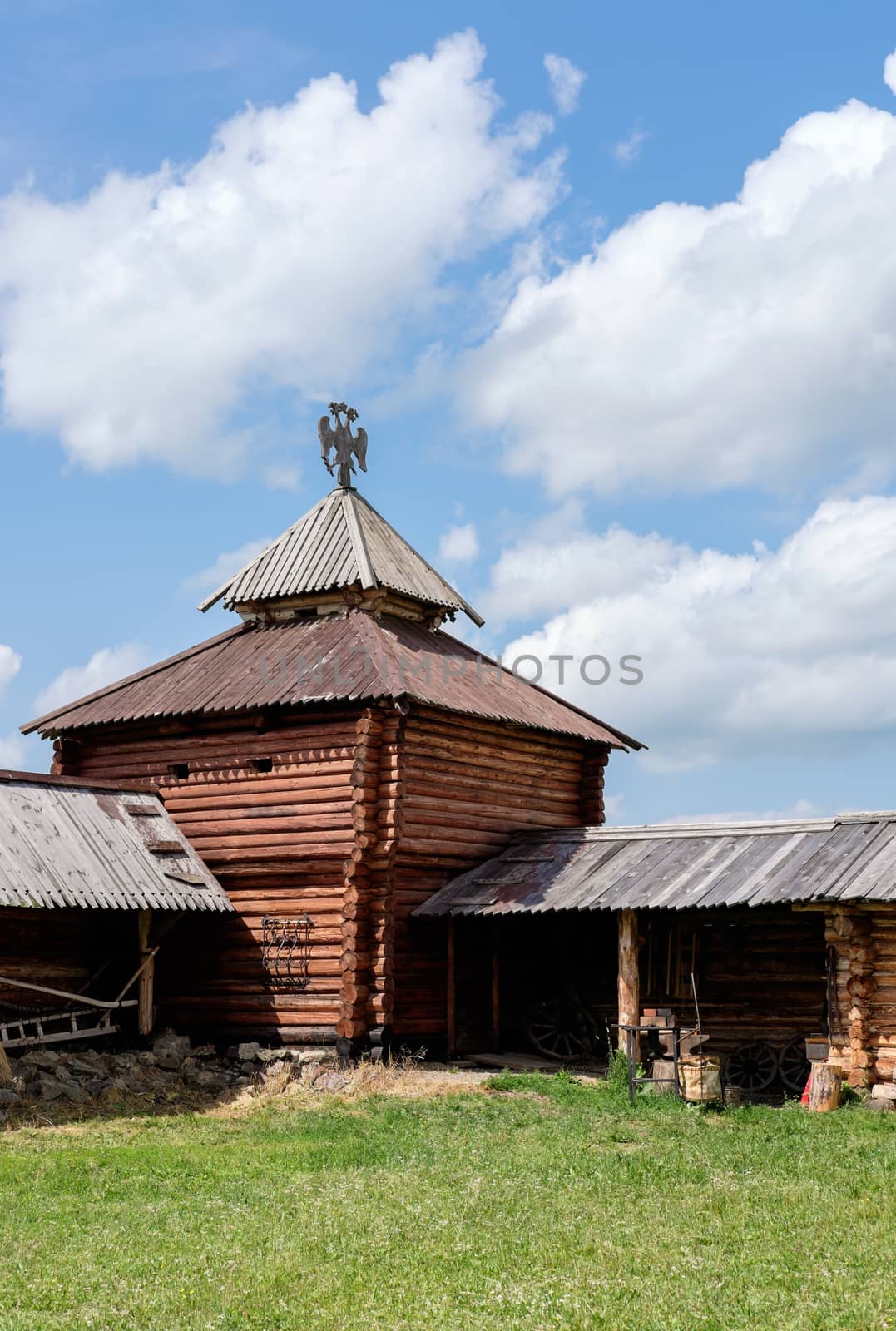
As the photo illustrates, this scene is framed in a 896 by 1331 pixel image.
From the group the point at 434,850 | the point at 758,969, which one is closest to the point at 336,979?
the point at 434,850

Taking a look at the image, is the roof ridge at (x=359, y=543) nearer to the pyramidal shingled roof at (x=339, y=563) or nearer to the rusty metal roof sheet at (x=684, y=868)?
the pyramidal shingled roof at (x=339, y=563)

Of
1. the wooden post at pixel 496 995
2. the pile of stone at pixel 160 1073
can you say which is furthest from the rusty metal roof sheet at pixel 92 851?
the wooden post at pixel 496 995

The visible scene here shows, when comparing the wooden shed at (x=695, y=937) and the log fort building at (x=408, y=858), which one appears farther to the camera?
the log fort building at (x=408, y=858)

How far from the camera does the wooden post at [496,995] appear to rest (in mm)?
24312

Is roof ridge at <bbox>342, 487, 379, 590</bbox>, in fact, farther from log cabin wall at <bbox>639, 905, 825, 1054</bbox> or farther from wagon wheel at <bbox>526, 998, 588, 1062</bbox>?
wagon wheel at <bbox>526, 998, 588, 1062</bbox>

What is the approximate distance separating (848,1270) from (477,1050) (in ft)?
47.7

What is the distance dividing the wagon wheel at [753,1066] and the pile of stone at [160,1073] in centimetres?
586

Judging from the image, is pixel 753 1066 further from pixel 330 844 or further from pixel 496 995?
pixel 330 844

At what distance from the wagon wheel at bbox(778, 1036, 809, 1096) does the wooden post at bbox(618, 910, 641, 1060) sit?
224 cm

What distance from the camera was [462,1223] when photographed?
468 inches

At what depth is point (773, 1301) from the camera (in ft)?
31.7

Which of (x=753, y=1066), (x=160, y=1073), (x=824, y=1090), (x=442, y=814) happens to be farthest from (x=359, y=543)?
(x=824, y=1090)

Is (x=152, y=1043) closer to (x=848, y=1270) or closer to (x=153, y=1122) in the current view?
(x=153, y=1122)

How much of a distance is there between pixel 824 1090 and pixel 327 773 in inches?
369
